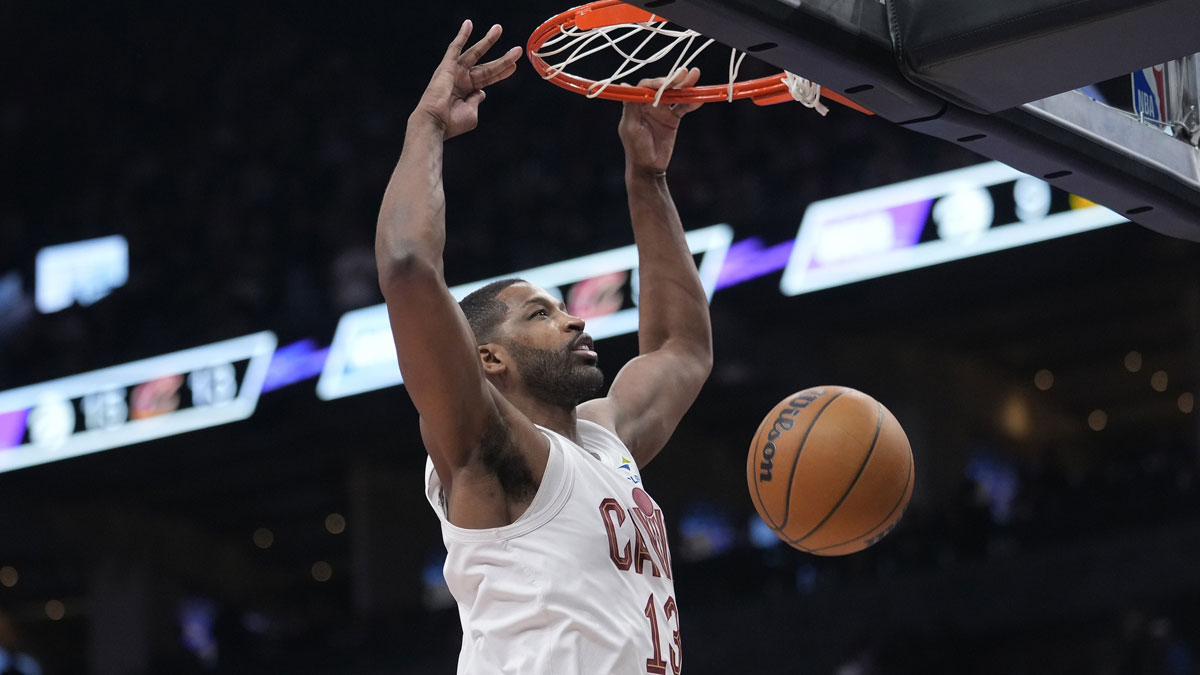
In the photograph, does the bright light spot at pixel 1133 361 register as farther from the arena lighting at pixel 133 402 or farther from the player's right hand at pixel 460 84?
the player's right hand at pixel 460 84

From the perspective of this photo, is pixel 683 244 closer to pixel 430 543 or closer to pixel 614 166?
pixel 614 166

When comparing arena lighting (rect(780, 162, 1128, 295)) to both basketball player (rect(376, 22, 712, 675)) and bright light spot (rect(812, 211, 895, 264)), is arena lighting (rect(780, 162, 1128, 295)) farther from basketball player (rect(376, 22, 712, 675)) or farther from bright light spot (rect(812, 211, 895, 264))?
basketball player (rect(376, 22, 712, 675))

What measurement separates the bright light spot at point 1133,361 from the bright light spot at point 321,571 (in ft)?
36.8

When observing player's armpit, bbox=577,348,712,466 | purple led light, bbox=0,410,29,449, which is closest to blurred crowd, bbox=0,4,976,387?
purple led light, bbox=0,410,29,449

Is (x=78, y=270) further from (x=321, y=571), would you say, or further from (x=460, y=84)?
(x=460, y=84)

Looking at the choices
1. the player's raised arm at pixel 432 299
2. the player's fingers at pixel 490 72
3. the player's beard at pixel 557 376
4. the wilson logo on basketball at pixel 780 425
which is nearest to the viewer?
the player's raised arm at pixel 432 299

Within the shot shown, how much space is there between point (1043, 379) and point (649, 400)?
14.5m

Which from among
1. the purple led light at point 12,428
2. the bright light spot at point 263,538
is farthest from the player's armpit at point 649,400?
the bright light spot at point 263,538

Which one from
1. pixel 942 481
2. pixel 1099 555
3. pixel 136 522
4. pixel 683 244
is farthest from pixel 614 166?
pixel 683 244

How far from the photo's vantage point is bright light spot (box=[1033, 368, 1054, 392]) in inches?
675

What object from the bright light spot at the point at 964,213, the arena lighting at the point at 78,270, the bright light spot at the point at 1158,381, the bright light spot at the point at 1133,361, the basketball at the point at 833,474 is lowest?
the bright light spot at the point at 1158,381

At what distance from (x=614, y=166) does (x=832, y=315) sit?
2.34 metres

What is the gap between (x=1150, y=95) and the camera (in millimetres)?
3305

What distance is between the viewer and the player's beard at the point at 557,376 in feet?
10.4
